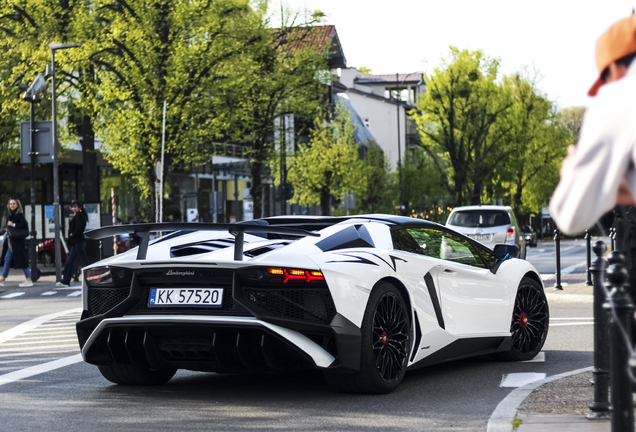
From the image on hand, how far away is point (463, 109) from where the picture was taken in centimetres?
6372

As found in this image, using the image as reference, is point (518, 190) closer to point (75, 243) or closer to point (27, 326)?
point (75, 243)

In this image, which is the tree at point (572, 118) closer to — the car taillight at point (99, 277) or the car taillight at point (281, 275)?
the car taillight at point (99, 277)

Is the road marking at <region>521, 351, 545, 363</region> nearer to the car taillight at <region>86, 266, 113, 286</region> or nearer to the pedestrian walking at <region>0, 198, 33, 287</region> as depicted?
the car taillight at <region>86, 266, 113, 286</region>

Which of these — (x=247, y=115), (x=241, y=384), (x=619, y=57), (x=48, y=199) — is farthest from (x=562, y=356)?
(x=48, y=199)

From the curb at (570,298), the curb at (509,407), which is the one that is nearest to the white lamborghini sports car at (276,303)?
the curb at (509,407)

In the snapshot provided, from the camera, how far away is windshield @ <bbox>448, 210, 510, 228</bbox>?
82.7 feet

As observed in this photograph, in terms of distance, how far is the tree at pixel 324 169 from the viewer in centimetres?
5791

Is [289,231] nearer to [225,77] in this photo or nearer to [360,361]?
[360,361]

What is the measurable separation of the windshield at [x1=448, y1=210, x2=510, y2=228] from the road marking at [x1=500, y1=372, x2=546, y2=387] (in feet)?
56.8

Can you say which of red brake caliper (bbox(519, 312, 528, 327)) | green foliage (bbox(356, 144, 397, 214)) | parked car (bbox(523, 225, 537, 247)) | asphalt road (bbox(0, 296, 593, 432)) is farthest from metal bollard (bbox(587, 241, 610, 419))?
green foliage (bbox(356, 144, 397, 214))

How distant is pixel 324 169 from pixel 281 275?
5173 cm

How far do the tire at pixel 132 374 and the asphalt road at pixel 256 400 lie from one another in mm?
78

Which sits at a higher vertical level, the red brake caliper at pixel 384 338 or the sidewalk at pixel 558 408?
the red brake caliper at pixel 384 338

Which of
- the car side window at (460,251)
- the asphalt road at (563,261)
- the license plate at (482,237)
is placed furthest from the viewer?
the asphalt road at (563,261)
